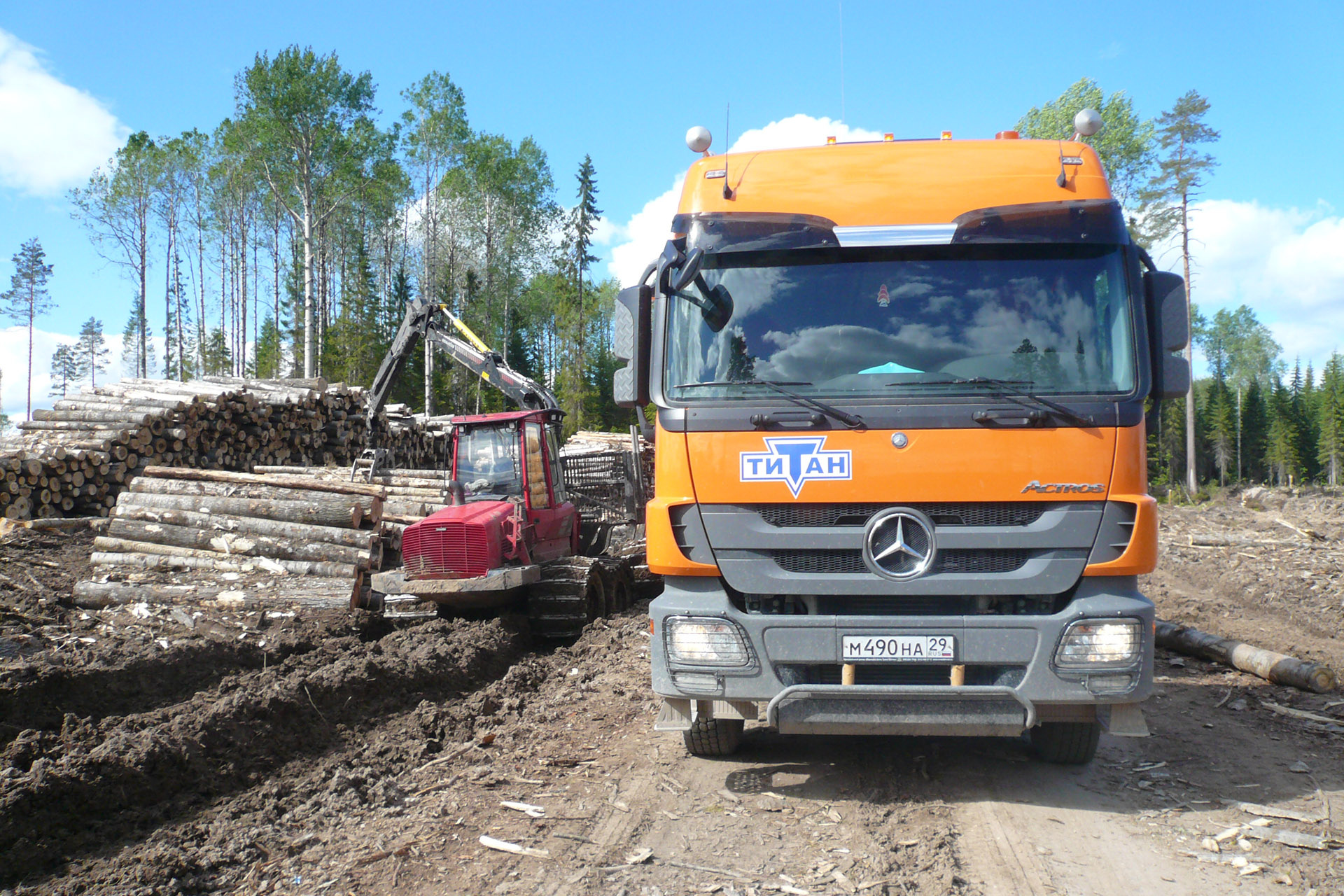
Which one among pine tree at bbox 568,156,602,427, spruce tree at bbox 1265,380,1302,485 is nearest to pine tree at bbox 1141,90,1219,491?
pine tree at bbox 568,156,602,427

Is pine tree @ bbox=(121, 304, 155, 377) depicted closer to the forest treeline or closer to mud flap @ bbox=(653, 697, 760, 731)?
the forest treeline

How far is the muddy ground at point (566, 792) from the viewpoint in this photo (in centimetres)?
378

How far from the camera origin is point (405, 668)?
7566 millimetres

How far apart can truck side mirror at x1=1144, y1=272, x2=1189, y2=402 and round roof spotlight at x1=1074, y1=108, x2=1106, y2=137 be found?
928 mm

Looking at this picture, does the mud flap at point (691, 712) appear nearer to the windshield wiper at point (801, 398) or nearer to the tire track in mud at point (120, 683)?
the windshield wiper at point (801, 398)

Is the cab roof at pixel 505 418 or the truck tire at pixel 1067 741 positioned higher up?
the cab roof at pixel 505 418

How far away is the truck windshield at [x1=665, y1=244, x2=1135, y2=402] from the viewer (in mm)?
4195

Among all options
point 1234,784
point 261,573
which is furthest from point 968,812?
point 261,573

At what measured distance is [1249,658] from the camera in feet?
23.1

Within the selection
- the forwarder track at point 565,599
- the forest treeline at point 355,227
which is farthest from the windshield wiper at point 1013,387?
the forest treeline at point 355,227

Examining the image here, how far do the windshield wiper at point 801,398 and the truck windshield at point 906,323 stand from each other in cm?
1

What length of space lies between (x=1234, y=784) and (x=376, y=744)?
503cm

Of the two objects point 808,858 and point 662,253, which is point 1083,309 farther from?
point 808,858

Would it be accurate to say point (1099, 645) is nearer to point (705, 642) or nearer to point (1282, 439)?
point (705, 642)
